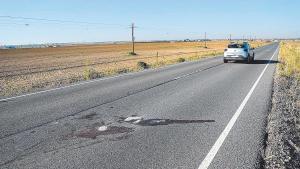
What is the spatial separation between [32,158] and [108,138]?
1525 millimetres

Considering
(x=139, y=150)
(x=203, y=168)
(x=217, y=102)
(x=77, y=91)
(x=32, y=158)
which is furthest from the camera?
(x=77, y=91)

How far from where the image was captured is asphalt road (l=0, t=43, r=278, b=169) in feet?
17.6

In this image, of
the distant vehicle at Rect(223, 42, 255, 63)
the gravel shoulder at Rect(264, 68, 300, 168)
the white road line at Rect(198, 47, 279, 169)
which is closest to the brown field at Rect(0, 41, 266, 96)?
the distant vehicle at Rect(223, 42, 255, 63)

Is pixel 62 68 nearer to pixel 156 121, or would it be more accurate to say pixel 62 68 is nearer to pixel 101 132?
pixel 156 121

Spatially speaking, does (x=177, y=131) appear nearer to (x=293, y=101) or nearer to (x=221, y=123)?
(x=221, y=123)

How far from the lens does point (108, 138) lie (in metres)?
6.56

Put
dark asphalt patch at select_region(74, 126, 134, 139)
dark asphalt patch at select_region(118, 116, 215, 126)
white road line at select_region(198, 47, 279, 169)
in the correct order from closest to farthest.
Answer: white road line at select_region(198, 47, 279, 169) → dark asphalt patch at select_region(74, 126, 134, 139) → dark asphalt patch at select_region(118, 116, 215, 126)

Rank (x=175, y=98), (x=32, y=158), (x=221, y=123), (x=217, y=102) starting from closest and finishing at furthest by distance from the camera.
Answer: (x=32, y=158) < (x=221, y=123) < (x=217, y=102) < (x=175, y=98)

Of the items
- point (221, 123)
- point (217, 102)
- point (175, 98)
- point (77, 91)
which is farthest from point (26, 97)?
A: point (221, 123)

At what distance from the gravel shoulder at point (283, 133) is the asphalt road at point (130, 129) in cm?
19

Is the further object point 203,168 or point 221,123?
point 221,123

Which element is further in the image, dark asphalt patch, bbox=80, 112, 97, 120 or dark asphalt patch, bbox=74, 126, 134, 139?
dark asphalt patch, bbox=80, 112, 97, 120

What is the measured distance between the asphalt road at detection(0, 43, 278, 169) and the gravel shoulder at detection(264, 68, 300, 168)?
0.19m

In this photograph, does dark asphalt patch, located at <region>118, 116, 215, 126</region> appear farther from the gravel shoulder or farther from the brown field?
the brown field
